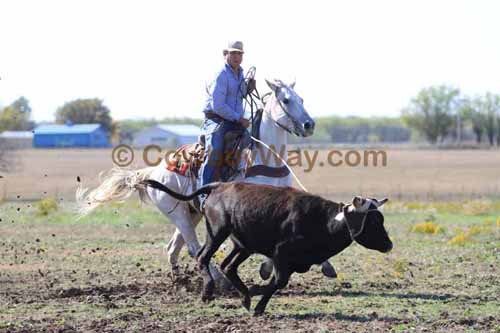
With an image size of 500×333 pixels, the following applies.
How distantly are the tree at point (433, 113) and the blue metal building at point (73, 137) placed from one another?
170 feet

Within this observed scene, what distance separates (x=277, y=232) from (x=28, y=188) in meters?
26.9

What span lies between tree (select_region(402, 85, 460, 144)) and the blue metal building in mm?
51866

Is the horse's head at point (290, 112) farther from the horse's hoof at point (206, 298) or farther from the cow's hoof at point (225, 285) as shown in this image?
the horse's hoof at point (206, 298)

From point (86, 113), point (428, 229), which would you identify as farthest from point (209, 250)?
point (86, 113)

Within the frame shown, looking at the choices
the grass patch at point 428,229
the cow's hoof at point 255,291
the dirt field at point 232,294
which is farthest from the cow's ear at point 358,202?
the grass patch at point 428,229

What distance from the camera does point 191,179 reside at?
11453 mm

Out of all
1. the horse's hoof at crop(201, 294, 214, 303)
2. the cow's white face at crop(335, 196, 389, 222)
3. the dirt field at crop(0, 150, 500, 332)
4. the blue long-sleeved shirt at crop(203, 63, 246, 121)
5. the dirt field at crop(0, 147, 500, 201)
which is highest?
the blue long-sleeved shirt at crop(203, 63, 246, 121)

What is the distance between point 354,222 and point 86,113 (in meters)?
71.7

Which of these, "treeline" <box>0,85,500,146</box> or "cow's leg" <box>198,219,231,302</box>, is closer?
"cow's leg" <box>198,219,231,302</box>

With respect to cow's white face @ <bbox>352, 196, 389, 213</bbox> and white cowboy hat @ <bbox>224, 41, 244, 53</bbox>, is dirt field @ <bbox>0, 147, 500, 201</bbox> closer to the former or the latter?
white cowboy hat @ <bbox>224, 41, 244, 53</bbox>

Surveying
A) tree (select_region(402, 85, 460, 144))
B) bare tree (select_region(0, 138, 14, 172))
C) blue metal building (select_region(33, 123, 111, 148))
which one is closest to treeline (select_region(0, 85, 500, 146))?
tree (select_region(402, 85, 460, 144))

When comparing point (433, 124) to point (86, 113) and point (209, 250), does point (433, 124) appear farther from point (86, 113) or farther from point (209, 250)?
point (209, 250)

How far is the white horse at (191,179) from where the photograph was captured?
10.9 m

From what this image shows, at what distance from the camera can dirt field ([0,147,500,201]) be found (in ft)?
110
